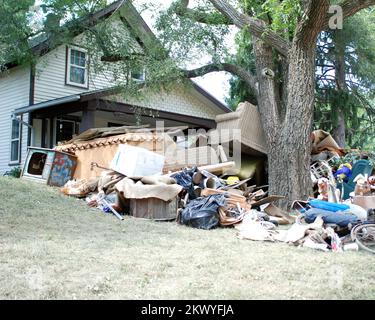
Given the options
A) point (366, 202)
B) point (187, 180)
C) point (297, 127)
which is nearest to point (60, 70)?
point (187, 180)

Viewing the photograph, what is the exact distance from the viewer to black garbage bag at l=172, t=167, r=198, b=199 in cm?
895

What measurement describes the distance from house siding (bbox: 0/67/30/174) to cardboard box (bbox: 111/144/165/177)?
285 inches

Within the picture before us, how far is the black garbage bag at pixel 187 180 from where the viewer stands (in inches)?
352

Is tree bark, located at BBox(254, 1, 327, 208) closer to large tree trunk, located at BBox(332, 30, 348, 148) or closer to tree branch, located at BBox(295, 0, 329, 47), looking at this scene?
tree branch, located at BBox(295, 0, 329, 47)

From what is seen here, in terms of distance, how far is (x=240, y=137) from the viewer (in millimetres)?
11742

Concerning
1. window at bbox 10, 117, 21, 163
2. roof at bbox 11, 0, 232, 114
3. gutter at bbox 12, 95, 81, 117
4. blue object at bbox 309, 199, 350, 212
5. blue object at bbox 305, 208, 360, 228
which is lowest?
blue object at bbox 305, 208, 360, 228

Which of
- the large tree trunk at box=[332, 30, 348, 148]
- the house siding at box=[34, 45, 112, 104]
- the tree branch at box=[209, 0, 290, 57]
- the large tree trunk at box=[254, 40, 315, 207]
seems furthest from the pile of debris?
the large tree trunk at box=[332, 30, 348, 148]

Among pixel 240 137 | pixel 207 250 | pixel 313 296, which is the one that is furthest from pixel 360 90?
pixel 313 296

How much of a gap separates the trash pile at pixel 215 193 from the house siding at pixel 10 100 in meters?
4.01

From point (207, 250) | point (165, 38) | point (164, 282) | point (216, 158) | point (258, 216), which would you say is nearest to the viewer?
point (164, 282)

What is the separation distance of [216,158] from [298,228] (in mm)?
5212

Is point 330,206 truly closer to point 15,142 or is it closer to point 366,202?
point 366,202

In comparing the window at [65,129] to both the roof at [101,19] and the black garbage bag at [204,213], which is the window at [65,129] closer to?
the roof at [101,19]
